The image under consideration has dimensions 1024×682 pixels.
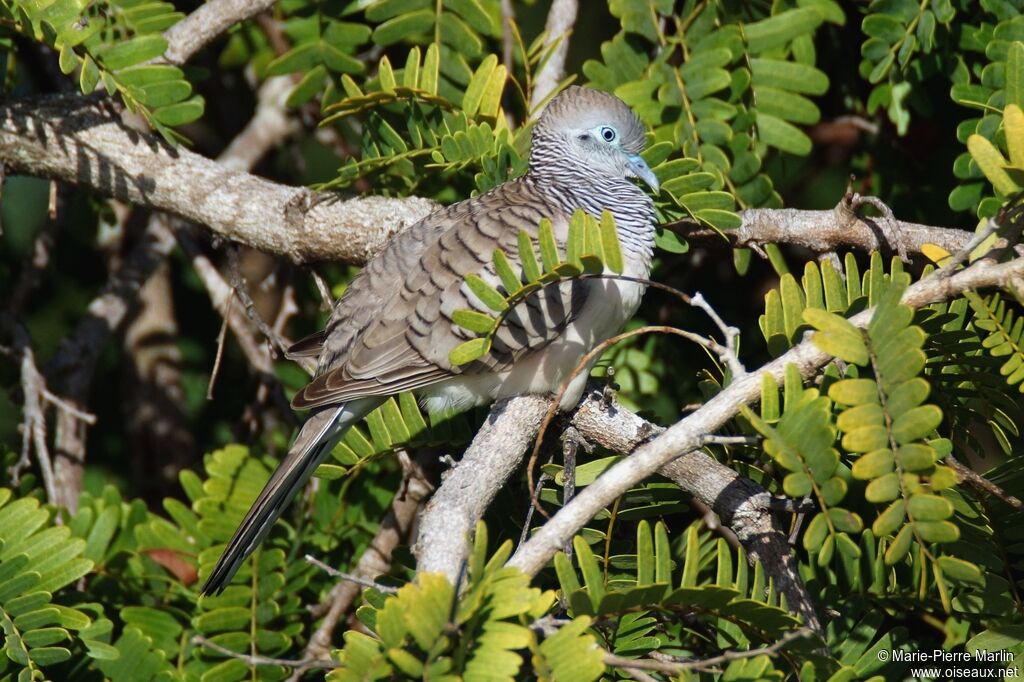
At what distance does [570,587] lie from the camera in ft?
6.14

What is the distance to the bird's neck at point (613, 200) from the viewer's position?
10.2 ft

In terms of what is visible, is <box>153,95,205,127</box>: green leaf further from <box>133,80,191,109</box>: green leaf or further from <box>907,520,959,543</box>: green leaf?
<box>907,520,959,543</box>: green leaf

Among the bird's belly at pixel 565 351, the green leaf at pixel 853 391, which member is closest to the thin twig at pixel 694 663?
the green leaf at pixel 853 391

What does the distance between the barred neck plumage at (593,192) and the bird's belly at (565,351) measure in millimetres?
160

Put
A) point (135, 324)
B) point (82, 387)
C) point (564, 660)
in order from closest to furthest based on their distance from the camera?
point (564, 660)
point (82, 387)
point (135, 324)

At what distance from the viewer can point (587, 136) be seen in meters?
3.39

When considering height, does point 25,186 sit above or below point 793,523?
above

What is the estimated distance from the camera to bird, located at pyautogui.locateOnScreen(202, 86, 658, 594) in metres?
2.93

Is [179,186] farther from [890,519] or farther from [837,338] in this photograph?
[890,519]

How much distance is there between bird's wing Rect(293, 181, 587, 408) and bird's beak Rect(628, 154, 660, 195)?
0.30m

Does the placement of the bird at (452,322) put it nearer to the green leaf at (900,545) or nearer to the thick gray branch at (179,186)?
the thick gray branch at (179,186)

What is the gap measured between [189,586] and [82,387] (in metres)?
1.21

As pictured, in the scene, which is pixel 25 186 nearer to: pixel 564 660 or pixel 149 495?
pixel 149 495

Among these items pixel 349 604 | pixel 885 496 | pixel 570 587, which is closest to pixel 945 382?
pixel 885 496
